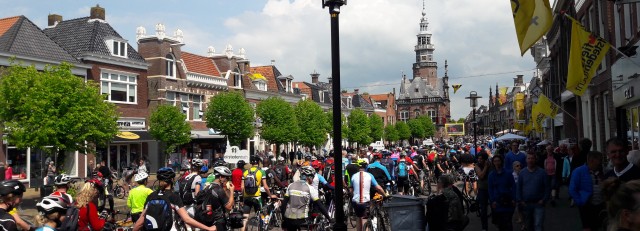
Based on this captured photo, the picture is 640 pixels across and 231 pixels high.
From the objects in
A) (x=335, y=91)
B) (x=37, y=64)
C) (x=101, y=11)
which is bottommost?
(x=335, y=91)

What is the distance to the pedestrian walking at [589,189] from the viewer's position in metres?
7.43

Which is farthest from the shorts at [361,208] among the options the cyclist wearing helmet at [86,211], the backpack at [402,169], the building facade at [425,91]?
the building facade at [425,91]

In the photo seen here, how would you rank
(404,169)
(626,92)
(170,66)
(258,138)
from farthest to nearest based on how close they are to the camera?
(258,138), (170,66), (404,169), (626,92)

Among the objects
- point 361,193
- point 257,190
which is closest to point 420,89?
point 257,190

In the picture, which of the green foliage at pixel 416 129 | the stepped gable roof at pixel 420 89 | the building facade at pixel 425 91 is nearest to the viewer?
the green foliage at pixel 416 129

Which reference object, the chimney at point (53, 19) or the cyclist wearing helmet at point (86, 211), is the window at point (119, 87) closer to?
the chimney at point (53, 19)

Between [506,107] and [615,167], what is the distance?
119 meters

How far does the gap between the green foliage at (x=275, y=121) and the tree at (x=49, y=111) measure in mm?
23458

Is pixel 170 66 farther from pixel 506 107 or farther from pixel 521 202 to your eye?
pixel 506 107

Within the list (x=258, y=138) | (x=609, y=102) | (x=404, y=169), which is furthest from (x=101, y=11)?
(x=609, y=102)

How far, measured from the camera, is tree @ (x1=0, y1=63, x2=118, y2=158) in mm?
18422

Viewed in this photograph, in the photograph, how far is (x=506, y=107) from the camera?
12050 centimetres

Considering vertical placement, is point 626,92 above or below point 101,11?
below

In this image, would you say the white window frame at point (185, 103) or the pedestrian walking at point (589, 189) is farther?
the white window frame at point (185, 103)
